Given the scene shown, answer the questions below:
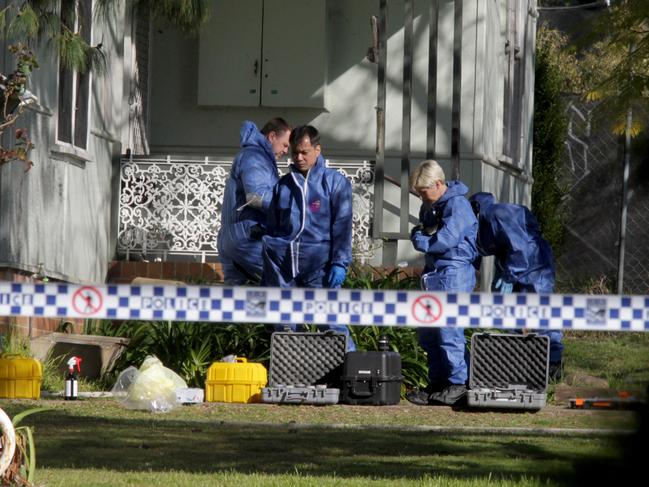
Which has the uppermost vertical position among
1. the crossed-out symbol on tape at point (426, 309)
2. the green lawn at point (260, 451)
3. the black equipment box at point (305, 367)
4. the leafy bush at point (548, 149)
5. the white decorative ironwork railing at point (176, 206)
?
the leafy bush at point (548, 149)

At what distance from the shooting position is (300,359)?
9367mm

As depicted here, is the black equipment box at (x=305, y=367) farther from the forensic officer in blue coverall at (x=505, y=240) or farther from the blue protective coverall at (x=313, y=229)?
the forensic officer in blue coverall at (x=505, y=240)

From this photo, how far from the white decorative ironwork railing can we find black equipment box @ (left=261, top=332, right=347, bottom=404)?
438 cm

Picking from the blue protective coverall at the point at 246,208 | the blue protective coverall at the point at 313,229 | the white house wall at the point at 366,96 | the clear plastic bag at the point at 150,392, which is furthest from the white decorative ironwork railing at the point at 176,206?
the clear plastic bag at the point at 150,392

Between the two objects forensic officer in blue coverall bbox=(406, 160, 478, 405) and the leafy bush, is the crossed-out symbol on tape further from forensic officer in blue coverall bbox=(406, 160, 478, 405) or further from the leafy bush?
the leafy bush

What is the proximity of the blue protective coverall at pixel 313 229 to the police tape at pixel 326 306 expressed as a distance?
305 cm

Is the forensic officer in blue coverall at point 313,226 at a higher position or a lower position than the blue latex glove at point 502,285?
higher

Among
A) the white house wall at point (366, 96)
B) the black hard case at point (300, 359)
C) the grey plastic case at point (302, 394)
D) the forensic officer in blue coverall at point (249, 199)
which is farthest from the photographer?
the white house wall at point (366, 96)

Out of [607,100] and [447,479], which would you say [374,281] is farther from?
[447,479]

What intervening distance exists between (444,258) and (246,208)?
6.52 feet

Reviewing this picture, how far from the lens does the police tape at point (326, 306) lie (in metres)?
6.45

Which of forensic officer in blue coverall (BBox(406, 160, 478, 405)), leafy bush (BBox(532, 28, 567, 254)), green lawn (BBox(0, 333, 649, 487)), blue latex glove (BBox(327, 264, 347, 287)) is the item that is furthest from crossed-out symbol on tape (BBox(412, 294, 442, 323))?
leafy bush (BBox(532, 28, 567, 254))

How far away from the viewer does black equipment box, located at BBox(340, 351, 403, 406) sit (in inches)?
364

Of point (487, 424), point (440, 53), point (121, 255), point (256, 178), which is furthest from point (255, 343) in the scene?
point (440, 53)
